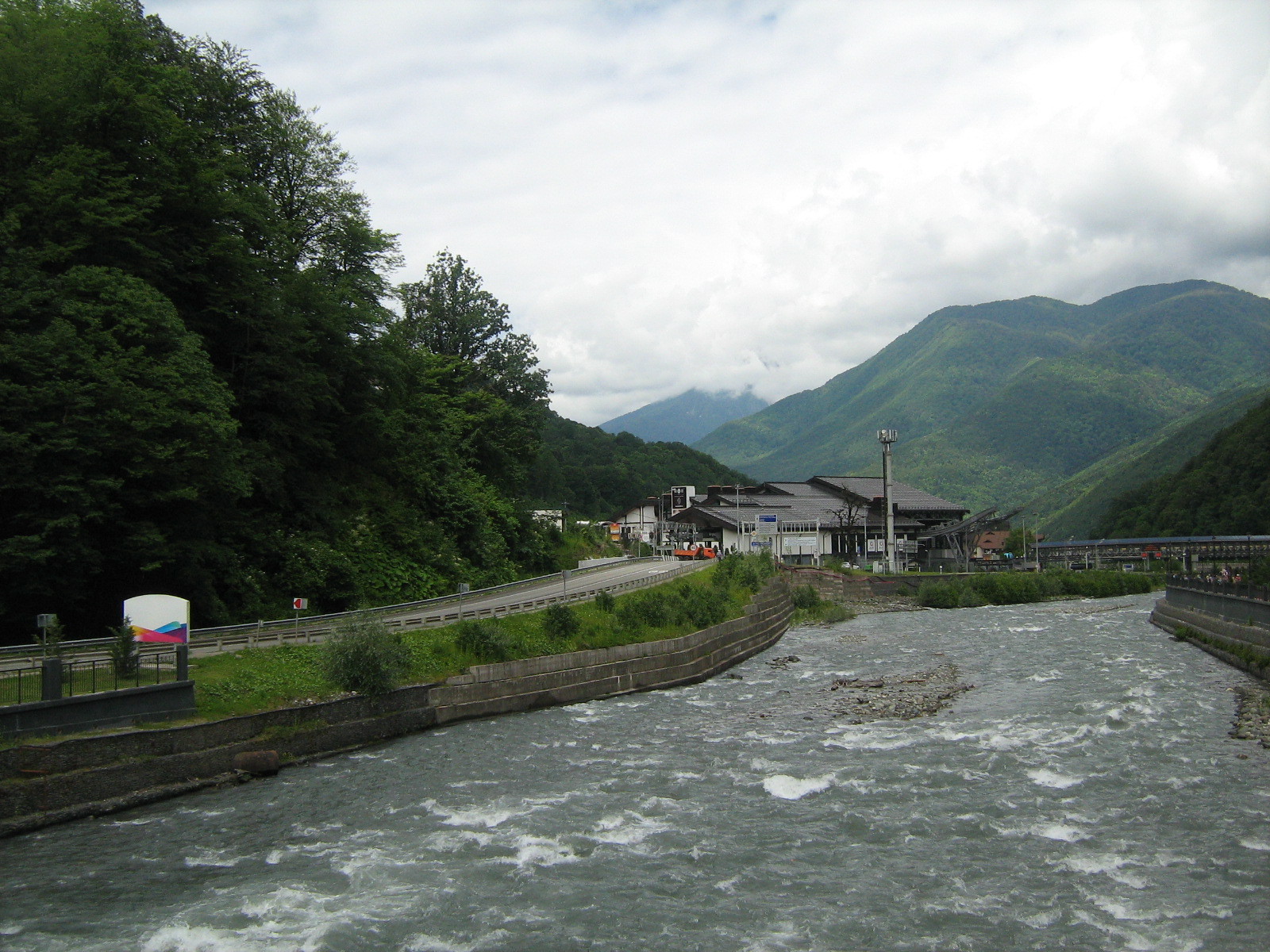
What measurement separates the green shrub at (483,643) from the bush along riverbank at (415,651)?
0.10 ft

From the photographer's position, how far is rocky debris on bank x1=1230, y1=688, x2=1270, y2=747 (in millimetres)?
29656

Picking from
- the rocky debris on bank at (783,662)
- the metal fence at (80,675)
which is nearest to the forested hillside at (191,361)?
the metal fence at (80,675)

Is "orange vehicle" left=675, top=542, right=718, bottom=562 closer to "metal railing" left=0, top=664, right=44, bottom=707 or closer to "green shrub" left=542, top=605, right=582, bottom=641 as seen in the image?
"green shrub" left=542, top=605, right=582, bottom=641

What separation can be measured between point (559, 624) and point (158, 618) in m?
17.2

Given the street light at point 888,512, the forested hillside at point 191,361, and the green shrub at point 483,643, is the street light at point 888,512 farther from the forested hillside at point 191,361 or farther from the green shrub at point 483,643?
the green shrub at point 483,643

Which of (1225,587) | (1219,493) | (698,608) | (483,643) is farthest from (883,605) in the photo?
(1219,493)

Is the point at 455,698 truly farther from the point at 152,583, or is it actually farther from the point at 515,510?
the point at 515,510

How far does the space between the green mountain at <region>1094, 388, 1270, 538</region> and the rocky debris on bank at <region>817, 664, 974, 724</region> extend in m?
118

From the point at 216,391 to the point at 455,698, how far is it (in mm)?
14756

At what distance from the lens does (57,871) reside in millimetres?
18625

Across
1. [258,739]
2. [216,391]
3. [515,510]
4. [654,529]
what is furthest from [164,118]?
[654,529]

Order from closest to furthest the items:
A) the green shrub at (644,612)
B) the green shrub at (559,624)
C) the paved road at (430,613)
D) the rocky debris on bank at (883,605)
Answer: the paved road at (430,613) → the green shrub at (559,624) → the green shrub at (644,612) → the rocky debris on bank at (883,605)

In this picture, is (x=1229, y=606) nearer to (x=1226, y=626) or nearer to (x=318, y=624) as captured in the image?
(x=1226, y=626)

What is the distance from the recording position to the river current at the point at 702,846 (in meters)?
16.0
